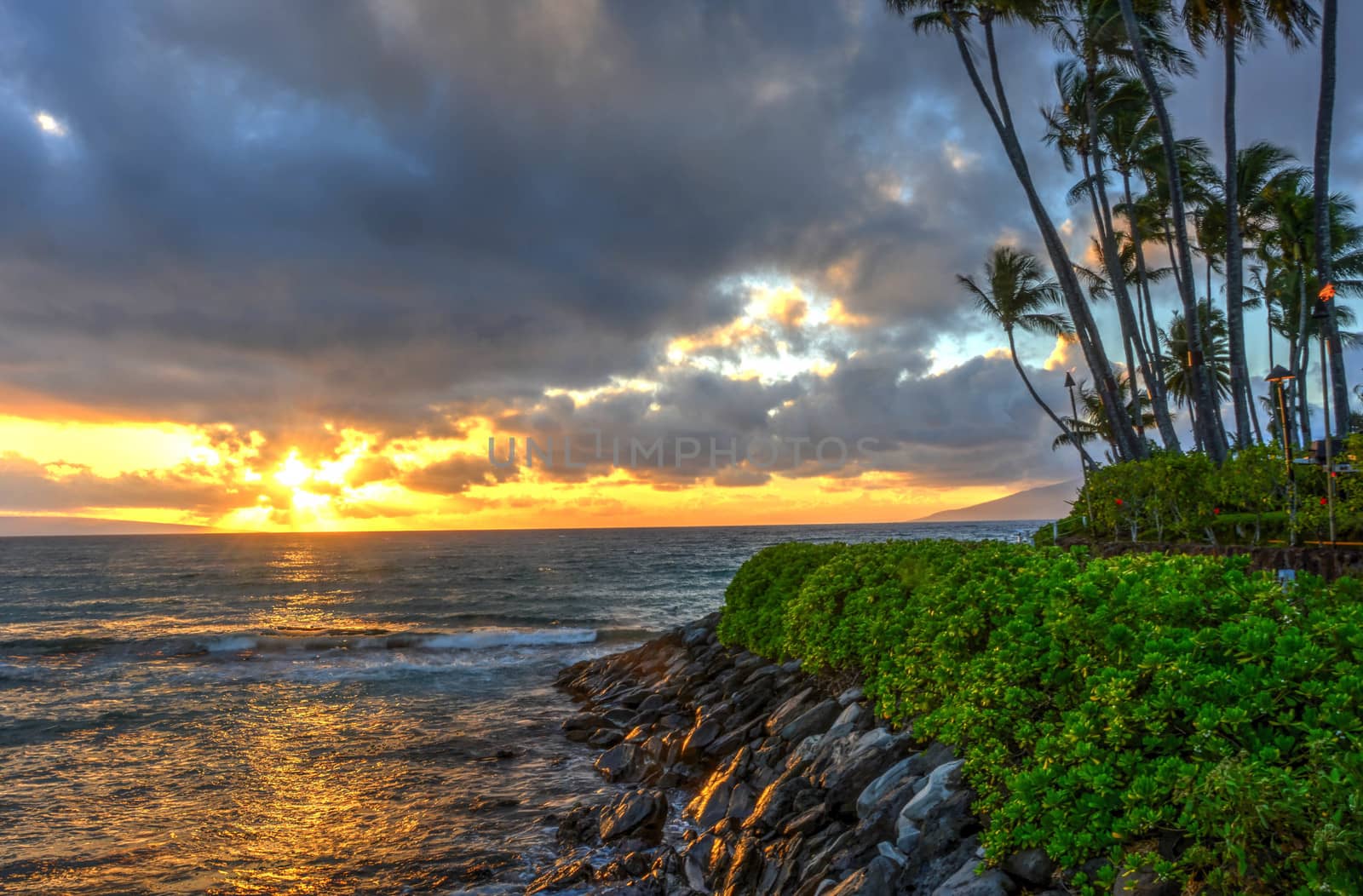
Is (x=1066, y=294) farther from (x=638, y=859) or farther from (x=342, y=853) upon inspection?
(x=342, y=853)

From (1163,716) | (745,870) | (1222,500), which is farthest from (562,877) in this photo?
(1222,500)

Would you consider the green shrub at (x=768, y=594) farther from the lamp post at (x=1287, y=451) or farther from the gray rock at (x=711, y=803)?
the lamp post at (x=1287, y=451)

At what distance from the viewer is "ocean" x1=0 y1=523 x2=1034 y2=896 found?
8594 mm

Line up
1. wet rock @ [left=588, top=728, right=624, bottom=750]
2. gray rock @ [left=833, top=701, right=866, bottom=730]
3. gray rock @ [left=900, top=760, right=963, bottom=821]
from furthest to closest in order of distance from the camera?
1. wet rock @ [left=588, top=728, right=624, bottom=750]
2. gray rock @ [left=833, top=701, right=866, bottom=730]
3. gray rock @ [left=900, top=760, right=963, bottom=821]

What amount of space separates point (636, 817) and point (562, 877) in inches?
49.8

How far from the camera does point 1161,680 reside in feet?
13.0

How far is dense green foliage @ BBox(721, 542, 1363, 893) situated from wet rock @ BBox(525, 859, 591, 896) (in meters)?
3.76

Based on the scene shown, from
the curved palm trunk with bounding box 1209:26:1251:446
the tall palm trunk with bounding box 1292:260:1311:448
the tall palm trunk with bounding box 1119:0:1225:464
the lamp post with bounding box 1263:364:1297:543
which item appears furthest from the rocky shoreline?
the tall palm trunk with bounding box 1292:260:1311:448

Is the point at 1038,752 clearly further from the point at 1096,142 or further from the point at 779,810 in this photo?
the point at 1096,142

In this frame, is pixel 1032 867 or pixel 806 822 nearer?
pixel 1032 867

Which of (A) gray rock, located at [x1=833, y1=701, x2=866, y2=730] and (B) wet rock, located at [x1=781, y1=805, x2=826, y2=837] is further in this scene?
(A) gray rock, located at [x1=833, y1=701, x2=866, y2=730]

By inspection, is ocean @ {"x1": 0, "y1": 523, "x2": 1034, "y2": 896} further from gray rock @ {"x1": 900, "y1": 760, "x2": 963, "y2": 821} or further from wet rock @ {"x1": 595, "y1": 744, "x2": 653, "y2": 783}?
gray rock @ {"x1": 900, "y1": 760, "x2": 963, "y2": 821}

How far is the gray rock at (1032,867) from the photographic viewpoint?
13.3 ft

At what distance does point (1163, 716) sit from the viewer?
12.6 ft
